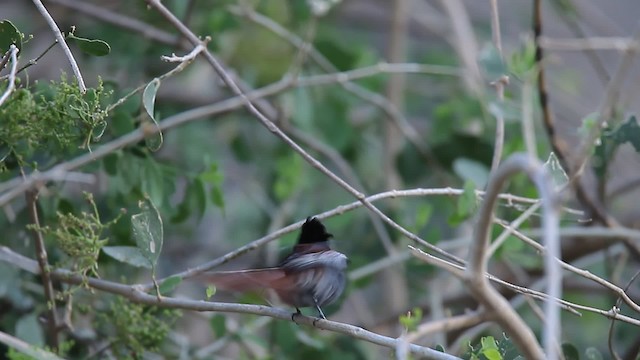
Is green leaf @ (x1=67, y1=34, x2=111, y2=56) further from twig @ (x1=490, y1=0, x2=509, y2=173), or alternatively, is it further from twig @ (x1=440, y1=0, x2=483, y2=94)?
twig @ (x1=440, y1=0, x2=483, y2=94)

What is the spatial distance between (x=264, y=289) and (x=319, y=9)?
0.74m

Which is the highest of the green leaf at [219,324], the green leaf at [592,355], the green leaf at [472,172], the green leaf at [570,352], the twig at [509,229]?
the twig at [509,229]

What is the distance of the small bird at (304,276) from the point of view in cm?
119

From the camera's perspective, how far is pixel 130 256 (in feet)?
4.31

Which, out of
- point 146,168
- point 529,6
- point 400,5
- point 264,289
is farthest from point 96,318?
point 529,6

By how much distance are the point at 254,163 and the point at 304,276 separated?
4.19ft

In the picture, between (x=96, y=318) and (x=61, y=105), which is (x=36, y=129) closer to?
(x=61, y=105)

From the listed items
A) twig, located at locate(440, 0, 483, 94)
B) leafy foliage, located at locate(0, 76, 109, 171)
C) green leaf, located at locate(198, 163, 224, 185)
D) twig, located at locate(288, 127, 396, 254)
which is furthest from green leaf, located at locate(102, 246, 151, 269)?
twig, located at locate(440, 0, 483, 94)

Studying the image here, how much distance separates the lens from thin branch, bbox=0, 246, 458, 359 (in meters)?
1.02

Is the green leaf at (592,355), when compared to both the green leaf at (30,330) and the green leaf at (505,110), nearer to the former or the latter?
the green leaf at (505,110)

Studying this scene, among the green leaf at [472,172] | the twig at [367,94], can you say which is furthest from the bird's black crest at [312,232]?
the twig at [367,94]

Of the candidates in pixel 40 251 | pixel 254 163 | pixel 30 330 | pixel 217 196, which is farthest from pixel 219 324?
pixel 254 163

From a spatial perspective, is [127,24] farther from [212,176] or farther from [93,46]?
[93,46]

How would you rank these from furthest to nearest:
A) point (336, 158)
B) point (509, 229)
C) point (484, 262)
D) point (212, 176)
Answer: point (336, 158) → point (212, 176) → point (509, 229) → point (484, 262)
